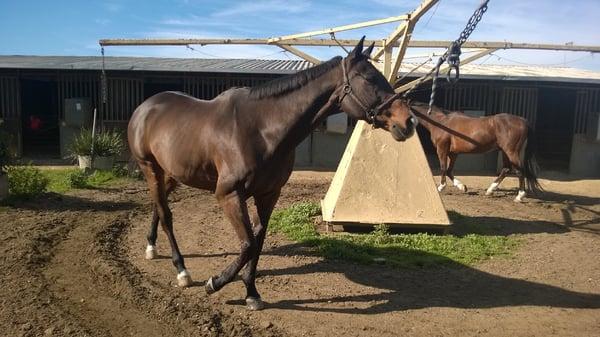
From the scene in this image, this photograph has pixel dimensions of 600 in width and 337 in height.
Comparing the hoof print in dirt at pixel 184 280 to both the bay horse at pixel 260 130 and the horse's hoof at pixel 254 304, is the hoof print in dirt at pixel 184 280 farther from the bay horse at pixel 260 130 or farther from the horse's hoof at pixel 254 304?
the horse's hoof at pixel 254 304

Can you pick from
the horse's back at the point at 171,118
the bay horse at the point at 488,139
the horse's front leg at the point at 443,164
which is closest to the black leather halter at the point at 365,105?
the horse's back at the point at 171,118

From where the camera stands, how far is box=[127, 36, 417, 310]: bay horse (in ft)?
12.2

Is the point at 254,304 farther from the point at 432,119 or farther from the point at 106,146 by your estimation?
the point at 106,146

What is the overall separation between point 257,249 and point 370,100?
161cm

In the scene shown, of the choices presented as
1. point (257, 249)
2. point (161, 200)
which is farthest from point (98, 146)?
point (257, 249)

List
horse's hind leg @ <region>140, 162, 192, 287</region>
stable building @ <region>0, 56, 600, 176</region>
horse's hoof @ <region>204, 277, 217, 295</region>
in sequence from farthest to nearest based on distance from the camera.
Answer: stable building @ <region>0, 56, 600, 176</region>
horse's hind leg @ <region>140, 162, 192, 287</region>
horse's hoof @ <region>204, 277, 217, 295</region>

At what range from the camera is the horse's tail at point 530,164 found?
9.81 m

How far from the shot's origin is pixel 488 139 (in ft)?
34.2

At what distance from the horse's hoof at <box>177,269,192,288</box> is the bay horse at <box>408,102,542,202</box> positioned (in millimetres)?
6723

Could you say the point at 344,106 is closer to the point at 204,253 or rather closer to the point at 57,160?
the point at 204,253

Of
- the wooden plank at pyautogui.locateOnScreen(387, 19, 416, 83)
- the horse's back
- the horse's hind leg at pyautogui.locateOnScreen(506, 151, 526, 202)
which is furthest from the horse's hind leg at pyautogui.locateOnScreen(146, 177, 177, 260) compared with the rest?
the horse's hind leg at pyautogui.locateOnScreen(506, 151, 526, 202)

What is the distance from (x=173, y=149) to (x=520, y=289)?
3660 millimetres

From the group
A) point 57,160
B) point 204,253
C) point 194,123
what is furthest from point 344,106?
point 57,160

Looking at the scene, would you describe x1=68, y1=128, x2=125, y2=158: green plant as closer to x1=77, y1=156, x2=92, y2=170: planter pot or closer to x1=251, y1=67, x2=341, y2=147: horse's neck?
x1=77, y1=156, x2=92, y2=170: planter pot
